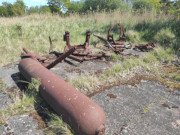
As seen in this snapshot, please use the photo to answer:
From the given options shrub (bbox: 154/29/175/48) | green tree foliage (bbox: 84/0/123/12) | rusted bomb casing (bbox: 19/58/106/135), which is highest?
green tree foliage (bbox: 84/0/123/12)

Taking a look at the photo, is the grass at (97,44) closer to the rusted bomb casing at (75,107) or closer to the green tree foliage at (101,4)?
the rusted bomb casing at (75,107)

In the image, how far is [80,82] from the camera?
10.0 ft

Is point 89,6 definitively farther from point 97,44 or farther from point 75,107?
point 75,107

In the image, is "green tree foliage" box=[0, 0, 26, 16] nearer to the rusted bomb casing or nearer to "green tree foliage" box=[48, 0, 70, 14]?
"green tree foliage" box=[48, 0, 70, 14]

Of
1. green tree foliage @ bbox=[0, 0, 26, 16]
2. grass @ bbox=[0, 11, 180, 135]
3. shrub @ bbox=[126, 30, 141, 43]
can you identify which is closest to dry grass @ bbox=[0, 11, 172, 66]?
grass @ bbox=[0, 11, 180, 135]

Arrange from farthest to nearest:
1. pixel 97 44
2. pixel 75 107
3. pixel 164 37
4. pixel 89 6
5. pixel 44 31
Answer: pixel 89 6 → pixel 44 31 → pixel 164 37 → pixel 97 44 → pixel 75 107

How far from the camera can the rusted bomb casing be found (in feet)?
5.04

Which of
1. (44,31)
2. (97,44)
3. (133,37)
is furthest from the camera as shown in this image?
(44,31)

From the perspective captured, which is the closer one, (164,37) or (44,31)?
(164,37)

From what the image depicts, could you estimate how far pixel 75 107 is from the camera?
1663mm

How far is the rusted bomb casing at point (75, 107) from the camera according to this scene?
1537mm

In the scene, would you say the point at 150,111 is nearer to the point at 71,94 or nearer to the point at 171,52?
the point at 71,94

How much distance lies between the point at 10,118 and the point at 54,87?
81cm

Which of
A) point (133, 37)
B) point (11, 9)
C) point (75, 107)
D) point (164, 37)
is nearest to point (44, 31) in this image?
point (133, 37)
